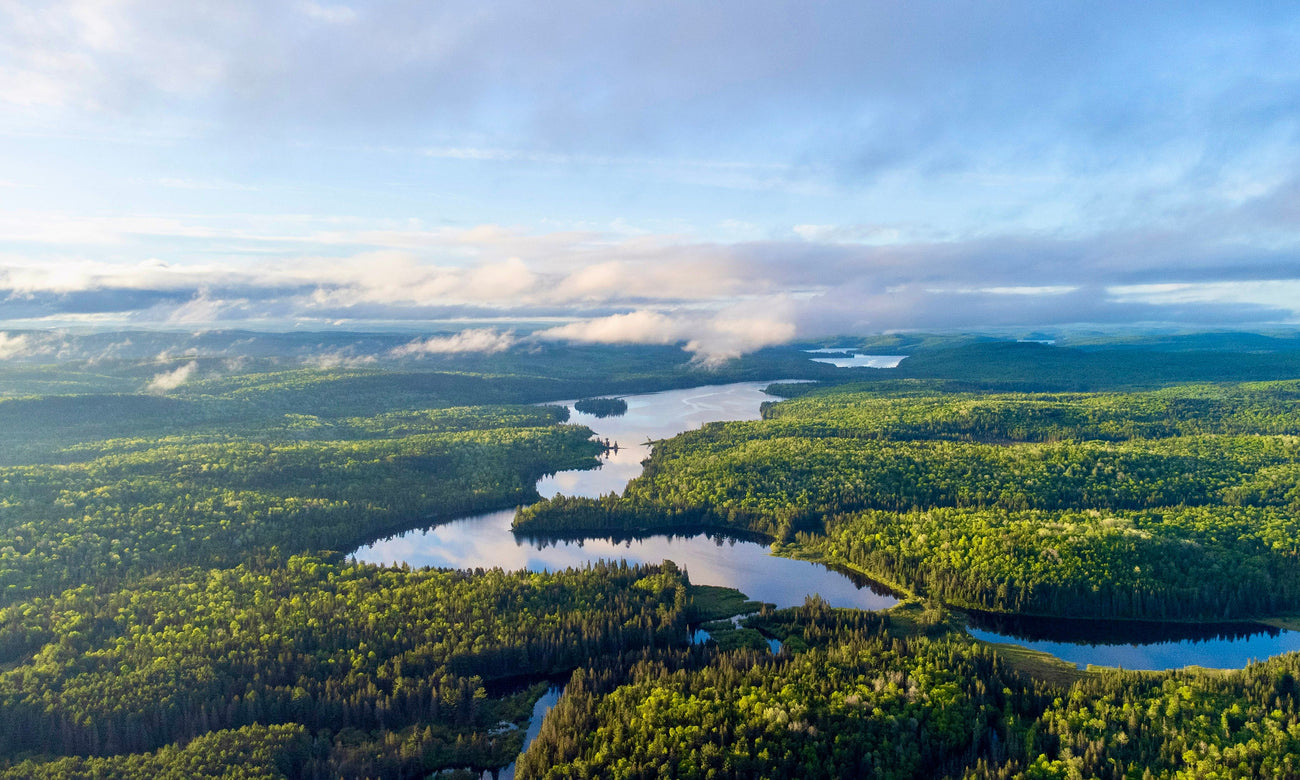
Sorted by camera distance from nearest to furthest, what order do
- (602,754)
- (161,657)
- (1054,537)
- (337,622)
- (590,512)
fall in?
(602,754), (161,657), (337,622), (1054,537), (590,512)

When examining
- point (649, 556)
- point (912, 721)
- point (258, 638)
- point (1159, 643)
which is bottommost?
point (1159, 643)

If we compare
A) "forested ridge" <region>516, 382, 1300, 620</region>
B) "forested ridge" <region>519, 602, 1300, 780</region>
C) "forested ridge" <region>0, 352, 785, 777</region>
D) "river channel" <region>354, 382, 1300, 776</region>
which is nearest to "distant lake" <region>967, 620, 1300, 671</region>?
"river channel" <region>354, 382, 1300, 776</region>

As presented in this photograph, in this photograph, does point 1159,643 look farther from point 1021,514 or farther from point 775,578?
point 775,578

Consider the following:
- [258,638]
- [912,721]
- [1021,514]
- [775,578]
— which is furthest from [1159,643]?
[258,638]

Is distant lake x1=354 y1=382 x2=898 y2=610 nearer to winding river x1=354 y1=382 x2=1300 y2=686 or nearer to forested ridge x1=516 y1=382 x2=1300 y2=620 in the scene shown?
winding river x1=354 y1=382 x2=1300 y2=686

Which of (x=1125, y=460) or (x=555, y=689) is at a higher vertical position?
(x=1125, y=460)

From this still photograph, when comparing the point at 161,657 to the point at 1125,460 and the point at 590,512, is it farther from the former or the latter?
the point at 1125,460

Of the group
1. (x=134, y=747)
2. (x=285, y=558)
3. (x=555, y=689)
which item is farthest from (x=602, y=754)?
(x=285, y=558)

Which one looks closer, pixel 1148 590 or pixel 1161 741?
pixel 1161 741
